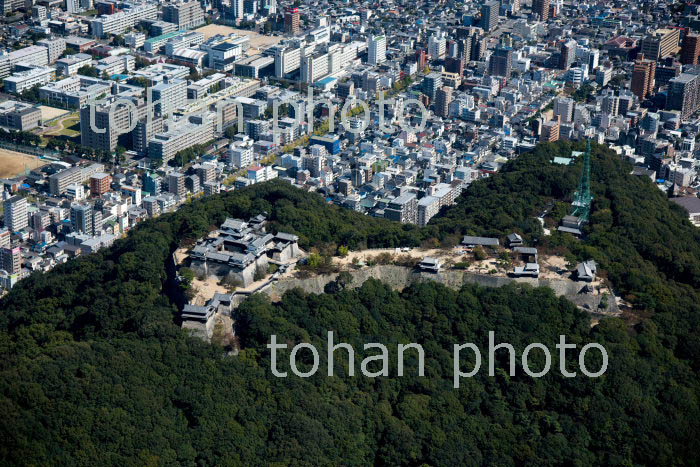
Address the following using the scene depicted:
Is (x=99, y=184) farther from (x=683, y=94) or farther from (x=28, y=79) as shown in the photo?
(x=683, y=94)

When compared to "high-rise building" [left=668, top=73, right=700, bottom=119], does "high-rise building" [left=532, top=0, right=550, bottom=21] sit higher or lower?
higher

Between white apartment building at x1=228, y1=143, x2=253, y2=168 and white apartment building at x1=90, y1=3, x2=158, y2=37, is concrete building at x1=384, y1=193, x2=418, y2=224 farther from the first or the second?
white apartment building at x1=90, y1=3, x2=158, y2=37

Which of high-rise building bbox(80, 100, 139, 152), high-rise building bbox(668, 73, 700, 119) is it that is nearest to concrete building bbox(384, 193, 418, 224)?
high-rise building bbox(80, 100, 139, 152)

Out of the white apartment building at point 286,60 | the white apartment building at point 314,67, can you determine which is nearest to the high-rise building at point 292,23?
the white apartment building at point 286,60

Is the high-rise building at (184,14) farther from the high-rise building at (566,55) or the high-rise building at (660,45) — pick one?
the high-rise building at (660,45)

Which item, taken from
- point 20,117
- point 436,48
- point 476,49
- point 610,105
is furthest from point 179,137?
point 476,49

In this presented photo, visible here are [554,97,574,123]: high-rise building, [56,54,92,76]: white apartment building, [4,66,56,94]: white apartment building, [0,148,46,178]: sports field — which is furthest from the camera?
[56,54,92,76]: white apartment building

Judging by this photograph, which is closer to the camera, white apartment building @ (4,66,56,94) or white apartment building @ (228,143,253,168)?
white apartment building @ (228,143,253,168)
